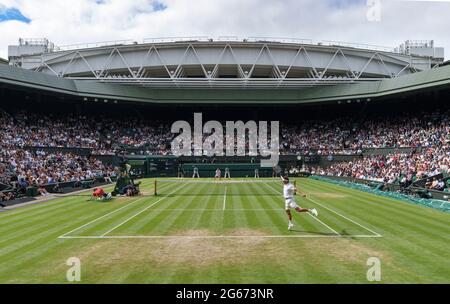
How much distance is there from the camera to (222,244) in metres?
12.6

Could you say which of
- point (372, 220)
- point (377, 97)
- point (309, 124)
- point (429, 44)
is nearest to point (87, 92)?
point (309, 124)

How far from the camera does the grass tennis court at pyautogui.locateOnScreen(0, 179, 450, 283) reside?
9461 mm

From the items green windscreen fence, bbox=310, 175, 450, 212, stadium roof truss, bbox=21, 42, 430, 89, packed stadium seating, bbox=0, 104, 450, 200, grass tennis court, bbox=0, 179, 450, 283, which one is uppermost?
stadium roof truss, bbox=21, 42, 430, 89

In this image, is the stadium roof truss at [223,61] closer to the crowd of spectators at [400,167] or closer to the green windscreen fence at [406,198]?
the crowd of spectators at [400,167]

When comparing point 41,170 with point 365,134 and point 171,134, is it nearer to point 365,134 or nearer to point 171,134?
point 171,134

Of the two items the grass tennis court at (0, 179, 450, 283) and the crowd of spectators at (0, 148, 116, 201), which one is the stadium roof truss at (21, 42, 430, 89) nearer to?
the crowd of spectators at (0, 148, 116, 201)

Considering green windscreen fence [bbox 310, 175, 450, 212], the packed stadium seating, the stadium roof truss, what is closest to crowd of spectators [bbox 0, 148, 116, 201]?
the packed stadium seating

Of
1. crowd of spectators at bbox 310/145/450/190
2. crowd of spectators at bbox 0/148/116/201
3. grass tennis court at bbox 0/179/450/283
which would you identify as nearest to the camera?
grass tennis court at bbox 0/179/450/283

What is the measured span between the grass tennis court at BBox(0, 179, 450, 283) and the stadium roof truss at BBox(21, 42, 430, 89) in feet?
108

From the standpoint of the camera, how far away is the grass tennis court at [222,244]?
372 inches

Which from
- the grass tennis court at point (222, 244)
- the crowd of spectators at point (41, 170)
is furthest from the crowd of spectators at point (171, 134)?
the grass tennis court at point (222, 244)

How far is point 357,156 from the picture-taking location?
5169cm

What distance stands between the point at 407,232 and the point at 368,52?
46.4 metres
